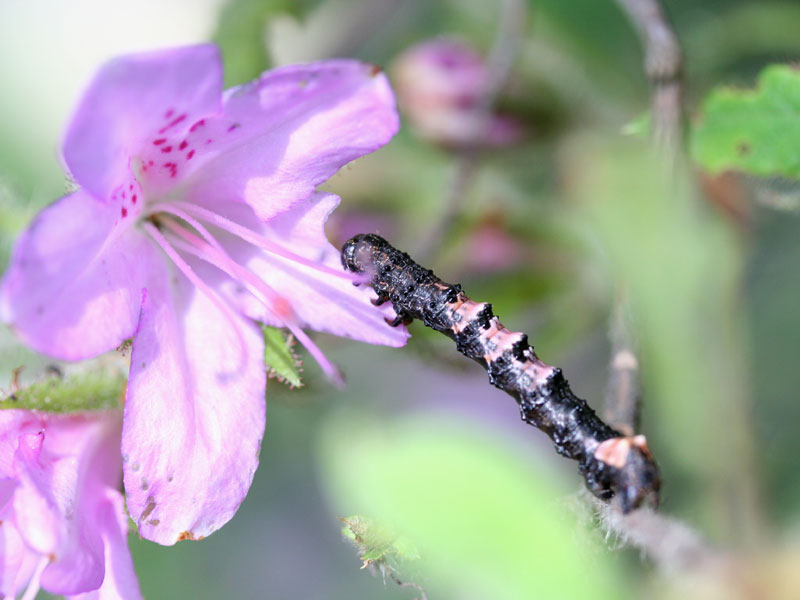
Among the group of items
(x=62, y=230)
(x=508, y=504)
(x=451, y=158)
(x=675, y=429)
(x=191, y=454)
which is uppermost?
(x=62, y=230)

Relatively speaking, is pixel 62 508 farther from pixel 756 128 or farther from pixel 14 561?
pixel 756 128

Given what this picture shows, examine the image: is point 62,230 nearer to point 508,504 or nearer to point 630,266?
point 508,504

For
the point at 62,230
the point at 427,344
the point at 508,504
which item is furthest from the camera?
the point at 427,344

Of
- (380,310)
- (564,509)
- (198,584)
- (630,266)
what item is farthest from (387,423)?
(198,584)

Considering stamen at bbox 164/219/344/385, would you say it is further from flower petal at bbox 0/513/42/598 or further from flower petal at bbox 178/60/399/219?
flower petal at bbox 0/513/42/598

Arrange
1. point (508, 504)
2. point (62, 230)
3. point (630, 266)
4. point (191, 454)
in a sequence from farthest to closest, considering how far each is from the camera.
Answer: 1. point (630, 266)
2. point (191, 454)
3. point (62, 230)
4. point (508, 504)

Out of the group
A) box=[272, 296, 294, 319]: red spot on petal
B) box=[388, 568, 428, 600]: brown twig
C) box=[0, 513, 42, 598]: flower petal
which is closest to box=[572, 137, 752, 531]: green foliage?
box=[272, 296, 294, 319]: red spot on petal

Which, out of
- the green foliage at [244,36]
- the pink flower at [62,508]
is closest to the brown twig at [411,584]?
the pink flower at [62,508]
